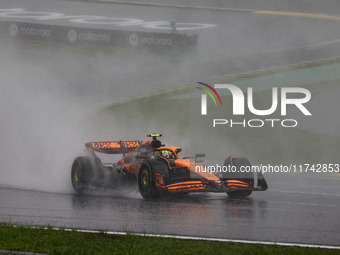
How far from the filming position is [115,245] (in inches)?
328

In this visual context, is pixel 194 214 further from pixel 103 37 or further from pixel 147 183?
pixel 103 37

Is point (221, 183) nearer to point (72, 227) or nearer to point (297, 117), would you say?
point (72, 227)

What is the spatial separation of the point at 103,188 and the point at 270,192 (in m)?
3.95

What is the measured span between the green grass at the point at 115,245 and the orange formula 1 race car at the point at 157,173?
155 inches

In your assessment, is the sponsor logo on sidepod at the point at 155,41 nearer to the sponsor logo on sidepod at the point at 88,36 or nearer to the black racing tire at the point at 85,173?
the sponsor logo on sidepod at the point at 88,36

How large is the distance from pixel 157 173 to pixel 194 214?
1666 millimetres

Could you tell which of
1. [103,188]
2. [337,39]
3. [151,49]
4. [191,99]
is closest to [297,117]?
[191,99]

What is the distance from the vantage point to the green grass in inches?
316

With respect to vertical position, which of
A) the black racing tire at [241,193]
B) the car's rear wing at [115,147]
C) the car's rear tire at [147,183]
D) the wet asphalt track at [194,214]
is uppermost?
the car's rear wing at [115,147]

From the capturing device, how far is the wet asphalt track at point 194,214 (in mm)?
9742

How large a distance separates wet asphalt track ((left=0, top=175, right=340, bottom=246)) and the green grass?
750mm

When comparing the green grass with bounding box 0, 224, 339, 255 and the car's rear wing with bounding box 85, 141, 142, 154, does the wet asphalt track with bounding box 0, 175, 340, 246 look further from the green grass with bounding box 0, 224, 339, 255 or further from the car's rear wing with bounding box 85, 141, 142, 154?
the car's rear wing with bounding box 85, 141, 142, 154

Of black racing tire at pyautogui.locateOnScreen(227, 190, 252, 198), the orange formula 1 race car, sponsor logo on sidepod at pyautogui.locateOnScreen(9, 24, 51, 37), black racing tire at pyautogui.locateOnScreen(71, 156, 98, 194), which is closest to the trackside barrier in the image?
sponsor logo on sidepod at pyautogui.locateOnScreen(9, 24, 51, 37)

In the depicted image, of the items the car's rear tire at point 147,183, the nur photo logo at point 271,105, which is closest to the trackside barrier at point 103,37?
the nur photo logo at point 271,105
